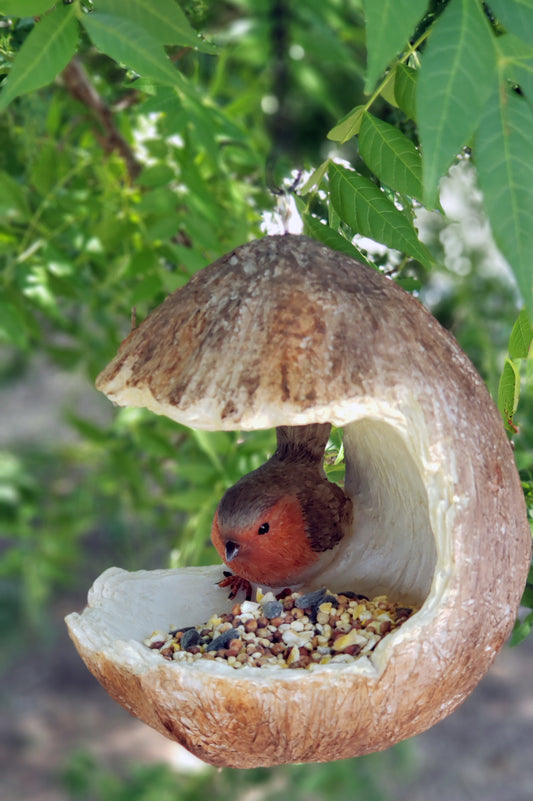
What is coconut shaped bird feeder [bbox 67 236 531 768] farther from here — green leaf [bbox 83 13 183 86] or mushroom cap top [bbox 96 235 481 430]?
green leaf [bbox 83 13 183 86]

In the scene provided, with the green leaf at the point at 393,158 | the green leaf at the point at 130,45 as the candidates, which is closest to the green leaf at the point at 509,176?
the green leaf at the point at 393,158

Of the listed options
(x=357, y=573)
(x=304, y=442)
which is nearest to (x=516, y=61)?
(x=304, y=442)

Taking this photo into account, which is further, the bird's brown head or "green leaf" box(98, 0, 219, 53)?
the bird's brown head

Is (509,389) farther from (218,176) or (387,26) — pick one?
(218,176)

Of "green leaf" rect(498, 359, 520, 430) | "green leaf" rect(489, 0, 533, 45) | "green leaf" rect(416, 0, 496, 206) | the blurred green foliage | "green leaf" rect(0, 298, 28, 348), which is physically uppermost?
"green leaf" rect(489, 0, 533, 45)

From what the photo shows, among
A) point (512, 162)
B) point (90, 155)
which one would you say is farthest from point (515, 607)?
point (90, 155)

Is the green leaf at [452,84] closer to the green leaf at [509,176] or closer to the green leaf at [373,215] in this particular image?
the green leaf at [509,176]

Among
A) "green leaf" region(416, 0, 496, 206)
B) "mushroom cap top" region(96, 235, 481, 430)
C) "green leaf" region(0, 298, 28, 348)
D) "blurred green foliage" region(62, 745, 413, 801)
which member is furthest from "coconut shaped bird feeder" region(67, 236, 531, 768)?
"blurred green foliage" region(62, 745, 413, 801)
